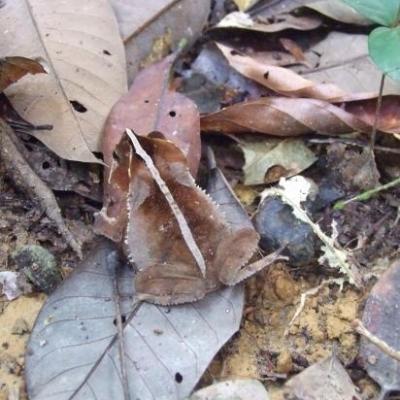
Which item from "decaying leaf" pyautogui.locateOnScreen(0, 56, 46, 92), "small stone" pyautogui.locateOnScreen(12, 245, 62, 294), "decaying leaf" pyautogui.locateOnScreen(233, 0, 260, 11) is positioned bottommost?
"small stone" pyautogui.locateOnScreen(12, 245, 62, 294)

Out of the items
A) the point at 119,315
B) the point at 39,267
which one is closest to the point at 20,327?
the point at 39,267

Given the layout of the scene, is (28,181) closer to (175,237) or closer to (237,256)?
(175,237)

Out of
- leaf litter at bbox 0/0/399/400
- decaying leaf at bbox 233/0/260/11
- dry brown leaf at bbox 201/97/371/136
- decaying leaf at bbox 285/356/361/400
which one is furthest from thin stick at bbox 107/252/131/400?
decaying leaf at bbox 233/0/260/11

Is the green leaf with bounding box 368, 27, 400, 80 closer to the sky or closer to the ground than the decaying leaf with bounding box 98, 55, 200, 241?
closer to the sky

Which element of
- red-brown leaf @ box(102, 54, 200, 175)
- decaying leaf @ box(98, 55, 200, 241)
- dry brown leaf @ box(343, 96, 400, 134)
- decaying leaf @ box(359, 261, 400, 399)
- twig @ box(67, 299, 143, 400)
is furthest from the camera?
dry brown leaf @ box(343, 96, 400, 134)

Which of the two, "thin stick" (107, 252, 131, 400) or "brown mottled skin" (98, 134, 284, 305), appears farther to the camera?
"brown mottled skin" (98, 134, 284, 305)

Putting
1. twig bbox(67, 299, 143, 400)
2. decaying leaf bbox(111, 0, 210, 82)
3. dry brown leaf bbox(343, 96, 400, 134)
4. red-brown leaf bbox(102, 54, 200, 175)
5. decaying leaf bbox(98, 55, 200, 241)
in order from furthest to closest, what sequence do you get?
1. decaying leaf bbox(111, 0, 210, 82)
2. dry brown leaf bbox(343, 96, 400, 134)
3. red-brown leaf bbox(102, 54, 200, 175)
4. decaying leaf bbox(98, 55, 200, 241)
5. twig bbox(67, 299, 143, 400)

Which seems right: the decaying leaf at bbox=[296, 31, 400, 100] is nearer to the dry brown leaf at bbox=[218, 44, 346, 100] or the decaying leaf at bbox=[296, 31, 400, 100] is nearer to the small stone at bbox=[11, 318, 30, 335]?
the dry brown leaf at bbox=[218, 44, 346, 100]

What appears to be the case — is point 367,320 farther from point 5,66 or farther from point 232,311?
point 5,66
